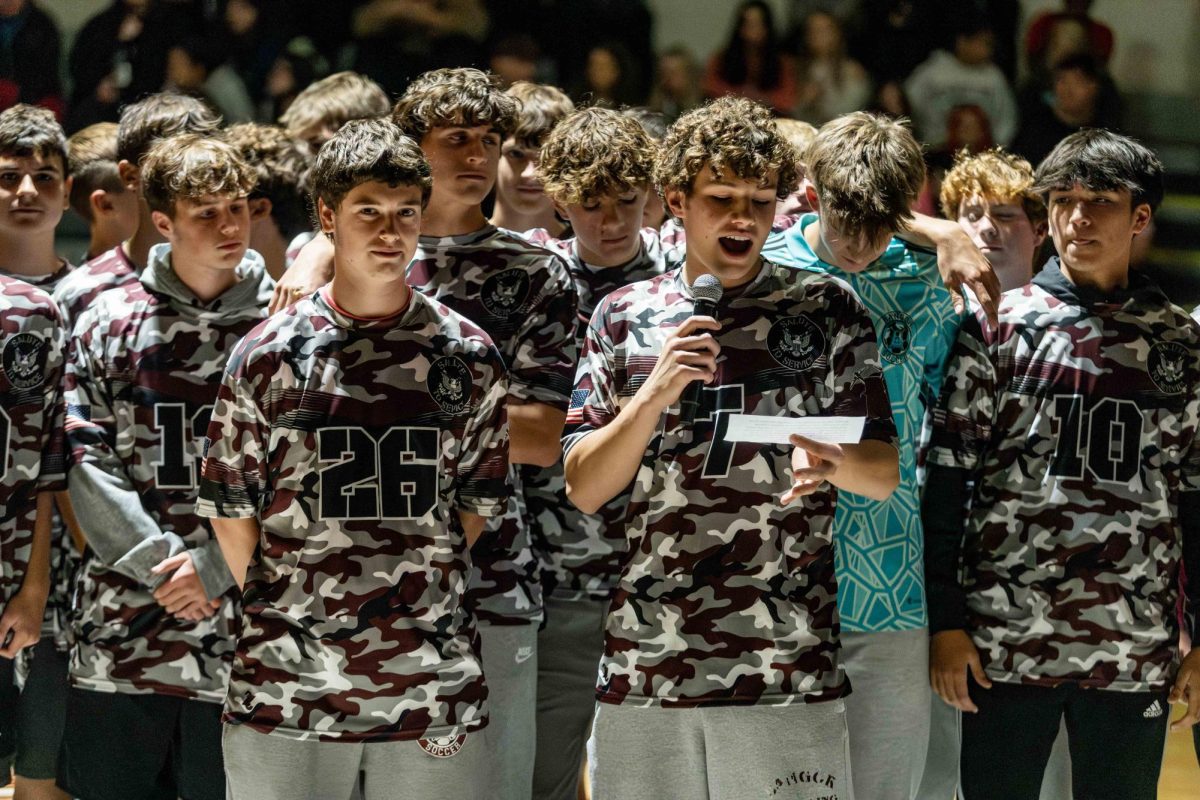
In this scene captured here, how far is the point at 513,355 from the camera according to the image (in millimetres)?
2973

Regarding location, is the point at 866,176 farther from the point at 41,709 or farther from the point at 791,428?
the point at 41,709

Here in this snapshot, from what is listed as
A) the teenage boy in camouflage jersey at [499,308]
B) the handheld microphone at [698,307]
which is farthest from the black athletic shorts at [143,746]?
the handheld microphone at [698,307]

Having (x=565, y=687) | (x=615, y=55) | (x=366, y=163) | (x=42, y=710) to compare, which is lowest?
(x=42, y=710)

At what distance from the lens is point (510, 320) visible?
9.78 ft

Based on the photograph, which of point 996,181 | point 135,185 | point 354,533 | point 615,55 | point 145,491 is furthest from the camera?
point 615,55

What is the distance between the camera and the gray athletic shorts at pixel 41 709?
3.43 metres

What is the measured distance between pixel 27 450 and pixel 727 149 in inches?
62.5

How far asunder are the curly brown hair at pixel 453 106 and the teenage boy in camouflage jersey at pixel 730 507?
2.24 feet

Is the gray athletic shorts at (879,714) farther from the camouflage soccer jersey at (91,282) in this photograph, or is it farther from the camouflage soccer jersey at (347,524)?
the camouflage soccer jersey at (91,282)

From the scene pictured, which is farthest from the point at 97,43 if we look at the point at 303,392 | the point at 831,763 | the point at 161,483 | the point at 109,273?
the point at 831,763

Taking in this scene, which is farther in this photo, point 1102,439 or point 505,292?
point 505,292

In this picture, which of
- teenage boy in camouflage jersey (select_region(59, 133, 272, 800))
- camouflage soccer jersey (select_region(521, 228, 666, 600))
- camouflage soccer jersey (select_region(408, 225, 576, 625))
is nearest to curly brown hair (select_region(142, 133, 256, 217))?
teenage boy in camouflage jersey (select_region(59, 133, 272, 800))

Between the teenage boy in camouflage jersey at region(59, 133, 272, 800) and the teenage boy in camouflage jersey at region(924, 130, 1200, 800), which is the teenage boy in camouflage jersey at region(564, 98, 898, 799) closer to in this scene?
the teenage boy in camouflage jersey at region(924, 130, 1200, 800)

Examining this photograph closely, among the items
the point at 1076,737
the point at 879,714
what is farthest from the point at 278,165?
the point at 1076,737
